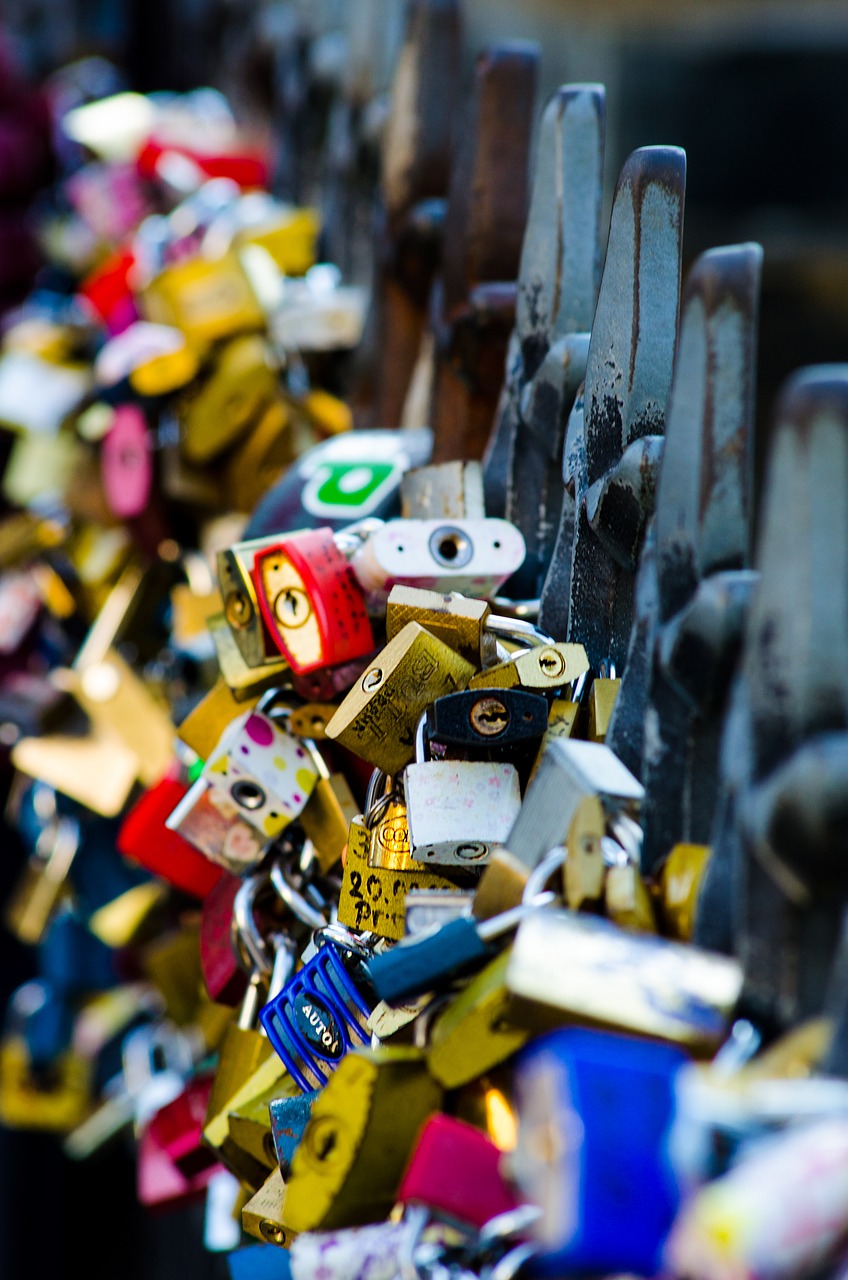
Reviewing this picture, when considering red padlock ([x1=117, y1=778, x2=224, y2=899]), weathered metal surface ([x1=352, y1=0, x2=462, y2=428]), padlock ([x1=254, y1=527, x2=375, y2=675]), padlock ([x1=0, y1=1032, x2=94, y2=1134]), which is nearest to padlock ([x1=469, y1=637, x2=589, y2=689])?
padlock ([x1=254, y1=527, x2=375, y2=675])

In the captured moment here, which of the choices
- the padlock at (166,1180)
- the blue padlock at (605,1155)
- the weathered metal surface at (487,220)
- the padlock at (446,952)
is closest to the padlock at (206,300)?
the weathered metal surface at (487,220)

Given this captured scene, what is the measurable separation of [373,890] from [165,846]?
0.33 m

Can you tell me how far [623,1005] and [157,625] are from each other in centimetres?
118

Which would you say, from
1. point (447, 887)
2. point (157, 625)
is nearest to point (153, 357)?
point (157, 625)

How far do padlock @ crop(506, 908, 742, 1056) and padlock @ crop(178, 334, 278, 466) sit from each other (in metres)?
1.02

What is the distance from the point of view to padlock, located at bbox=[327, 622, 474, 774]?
0.77m

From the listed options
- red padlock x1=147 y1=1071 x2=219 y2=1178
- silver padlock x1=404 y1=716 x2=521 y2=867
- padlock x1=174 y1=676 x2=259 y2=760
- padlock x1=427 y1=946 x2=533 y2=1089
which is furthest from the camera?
red padlock x1=147 y1=1071 x2=219 y2=1178

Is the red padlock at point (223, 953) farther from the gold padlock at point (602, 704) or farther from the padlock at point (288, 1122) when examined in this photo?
the gold padlock at point (602, 704)

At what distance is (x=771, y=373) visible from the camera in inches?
194

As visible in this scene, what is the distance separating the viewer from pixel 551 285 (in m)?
0.99

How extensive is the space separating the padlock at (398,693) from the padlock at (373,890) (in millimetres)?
46

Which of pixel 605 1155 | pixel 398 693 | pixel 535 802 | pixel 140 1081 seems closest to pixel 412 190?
pixel 398 693

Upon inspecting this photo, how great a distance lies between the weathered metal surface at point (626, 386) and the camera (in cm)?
76

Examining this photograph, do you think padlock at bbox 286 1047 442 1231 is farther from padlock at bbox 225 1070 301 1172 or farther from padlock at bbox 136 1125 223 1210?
padlock at bbox 136 1125 223 1210
